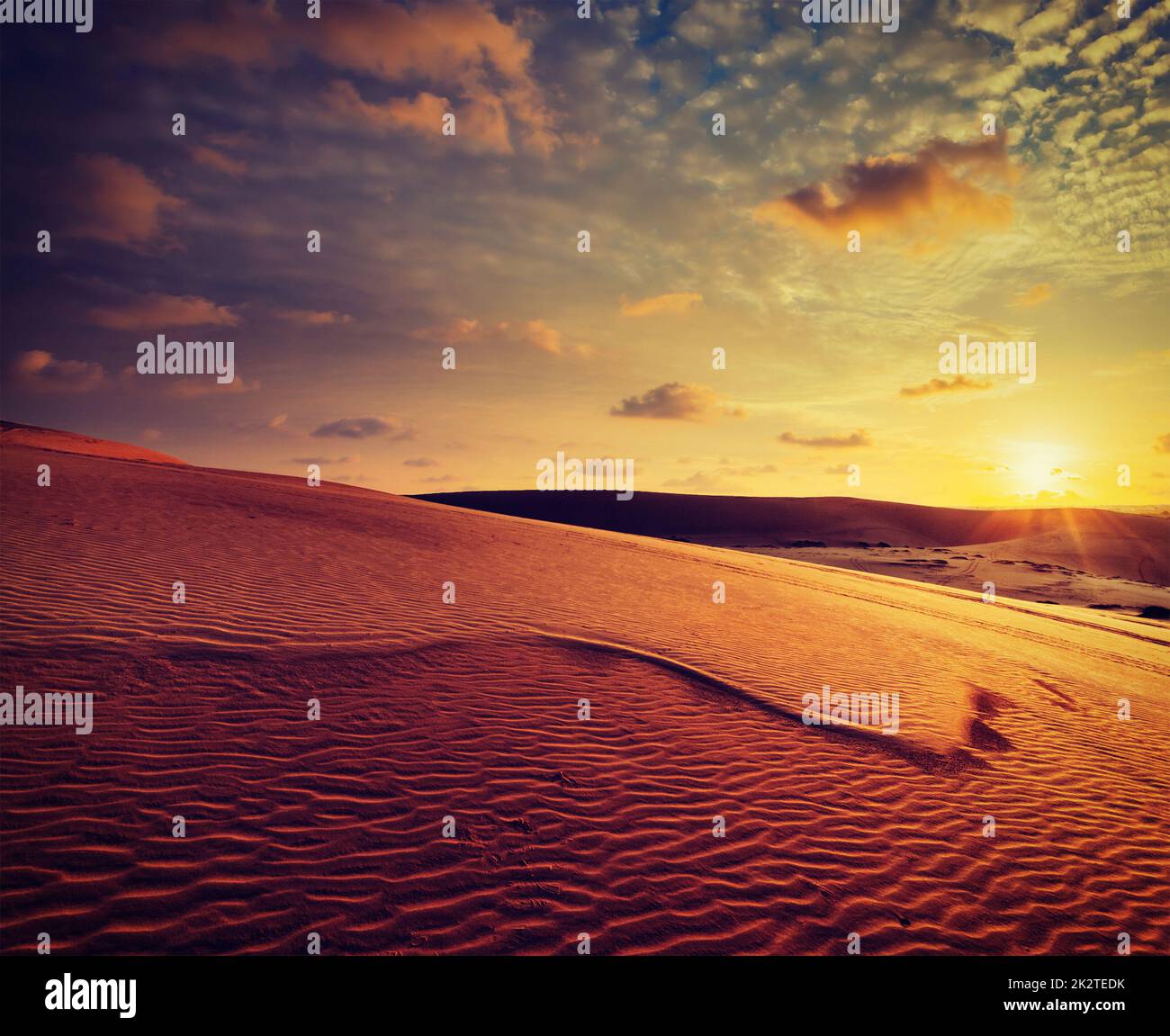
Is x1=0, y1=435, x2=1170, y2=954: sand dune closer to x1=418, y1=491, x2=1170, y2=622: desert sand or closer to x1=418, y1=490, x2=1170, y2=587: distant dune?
x1=418, y1=491, x2=1170, y2=622: desert sand

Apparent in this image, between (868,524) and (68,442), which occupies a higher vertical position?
(68,442)

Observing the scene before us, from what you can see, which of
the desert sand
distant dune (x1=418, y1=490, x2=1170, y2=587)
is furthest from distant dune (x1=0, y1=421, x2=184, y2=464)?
the desert sand

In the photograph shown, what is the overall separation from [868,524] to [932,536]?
7678 millimetres

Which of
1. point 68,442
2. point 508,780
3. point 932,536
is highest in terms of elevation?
point 68,442

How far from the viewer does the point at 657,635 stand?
12.2 m

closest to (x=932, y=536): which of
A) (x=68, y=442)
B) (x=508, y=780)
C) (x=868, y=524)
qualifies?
(x=868, y=524)

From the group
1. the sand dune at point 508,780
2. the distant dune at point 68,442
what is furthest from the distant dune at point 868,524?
the sand dune at point 508,780

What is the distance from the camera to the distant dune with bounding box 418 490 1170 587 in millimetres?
51812

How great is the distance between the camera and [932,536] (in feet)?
237

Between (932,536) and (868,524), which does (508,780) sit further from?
Result: (932,536)

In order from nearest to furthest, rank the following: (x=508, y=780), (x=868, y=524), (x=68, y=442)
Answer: (x=508, y=780) < (x=68, y=442) < (x=868, y=524)

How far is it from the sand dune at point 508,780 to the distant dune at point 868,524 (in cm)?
4698

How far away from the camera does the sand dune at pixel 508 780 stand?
458 centimetres
